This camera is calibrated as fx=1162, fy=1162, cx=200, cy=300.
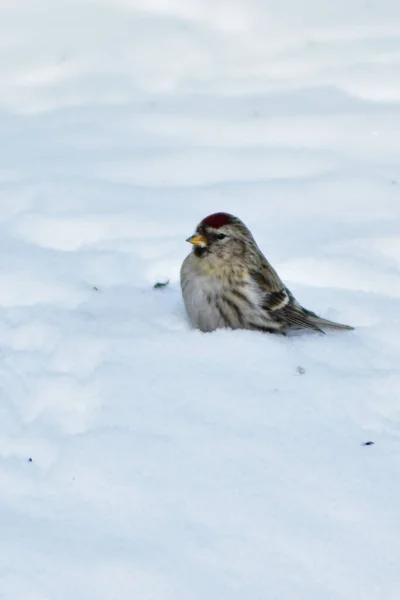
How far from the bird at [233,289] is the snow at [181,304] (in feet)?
0.39

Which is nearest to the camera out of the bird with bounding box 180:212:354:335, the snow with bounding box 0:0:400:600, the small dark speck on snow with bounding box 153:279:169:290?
the snow with bounding box 0:0:400:600

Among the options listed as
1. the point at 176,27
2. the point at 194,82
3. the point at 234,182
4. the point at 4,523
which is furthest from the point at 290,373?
the point at 176,27

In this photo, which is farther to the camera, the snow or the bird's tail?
the bird's tail

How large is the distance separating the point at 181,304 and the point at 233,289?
0.82 ft

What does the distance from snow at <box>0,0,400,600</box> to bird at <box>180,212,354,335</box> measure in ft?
0.39

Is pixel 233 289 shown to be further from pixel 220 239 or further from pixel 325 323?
pixel 325 323

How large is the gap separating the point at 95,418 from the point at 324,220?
2044 mm

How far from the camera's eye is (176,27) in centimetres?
700

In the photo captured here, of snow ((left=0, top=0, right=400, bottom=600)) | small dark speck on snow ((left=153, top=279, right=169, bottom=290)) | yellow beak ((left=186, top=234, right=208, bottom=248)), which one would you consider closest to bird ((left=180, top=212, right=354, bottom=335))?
yellow beak ((left=186, top=234, right=208, bottom=248))

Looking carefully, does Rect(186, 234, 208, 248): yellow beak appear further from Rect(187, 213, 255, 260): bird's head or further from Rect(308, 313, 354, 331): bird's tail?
Rect(308, 313, 354, 331): bird's tail

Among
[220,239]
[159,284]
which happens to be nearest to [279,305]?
[220,239]

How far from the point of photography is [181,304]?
4.16 metres

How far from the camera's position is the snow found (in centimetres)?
263

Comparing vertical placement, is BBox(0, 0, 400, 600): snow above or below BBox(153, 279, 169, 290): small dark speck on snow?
above
